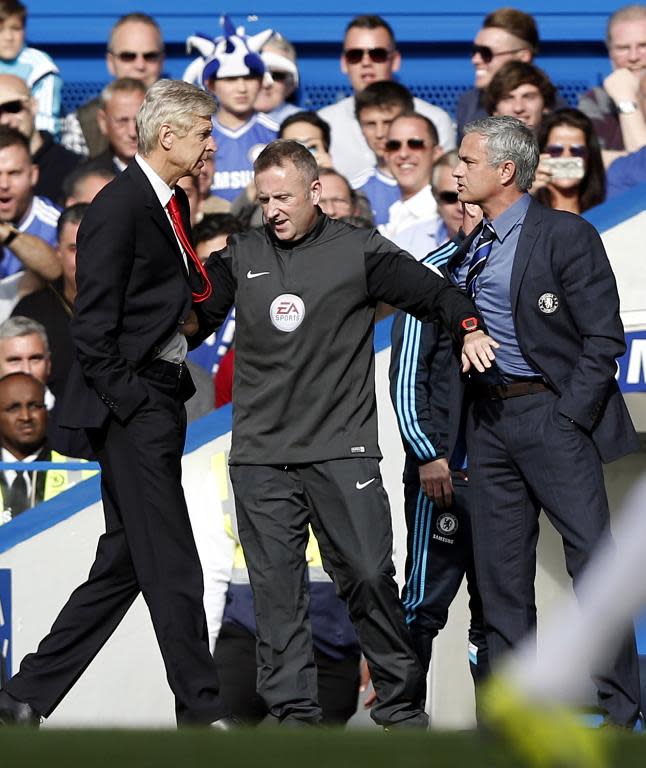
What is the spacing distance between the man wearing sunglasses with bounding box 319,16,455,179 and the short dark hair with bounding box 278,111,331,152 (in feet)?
1.61

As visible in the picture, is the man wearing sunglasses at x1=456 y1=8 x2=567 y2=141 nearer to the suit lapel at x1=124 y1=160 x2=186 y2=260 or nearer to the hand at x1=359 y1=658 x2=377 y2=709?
the hand at x1=359 y1=658 x2=377 y2=709

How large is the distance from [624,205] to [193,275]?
1.87 m

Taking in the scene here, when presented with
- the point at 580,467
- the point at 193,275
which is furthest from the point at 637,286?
the point at 193,275

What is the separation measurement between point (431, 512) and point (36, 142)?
4237mm

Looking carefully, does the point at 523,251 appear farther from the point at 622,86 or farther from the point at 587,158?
the point at 622,86

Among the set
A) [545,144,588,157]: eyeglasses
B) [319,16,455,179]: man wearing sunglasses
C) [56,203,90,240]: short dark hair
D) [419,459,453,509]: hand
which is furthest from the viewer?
[319,16,455,179]: man wearing sunglasses

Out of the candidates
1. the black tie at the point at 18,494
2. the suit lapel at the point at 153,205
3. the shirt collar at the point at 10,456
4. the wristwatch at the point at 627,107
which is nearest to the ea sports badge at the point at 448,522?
the suit lapel at the point at 153,205

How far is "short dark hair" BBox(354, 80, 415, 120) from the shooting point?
344 inches

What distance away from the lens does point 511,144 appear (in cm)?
527

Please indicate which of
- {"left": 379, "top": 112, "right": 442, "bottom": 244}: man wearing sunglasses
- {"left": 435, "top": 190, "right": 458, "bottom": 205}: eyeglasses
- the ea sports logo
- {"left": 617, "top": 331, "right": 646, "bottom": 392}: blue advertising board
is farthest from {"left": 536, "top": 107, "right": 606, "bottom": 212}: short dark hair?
the ea sports logo

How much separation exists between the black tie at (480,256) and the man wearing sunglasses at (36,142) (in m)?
4.02

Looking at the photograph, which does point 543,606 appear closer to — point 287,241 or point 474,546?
point 474,546

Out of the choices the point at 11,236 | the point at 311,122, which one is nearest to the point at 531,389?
the point at 311,122

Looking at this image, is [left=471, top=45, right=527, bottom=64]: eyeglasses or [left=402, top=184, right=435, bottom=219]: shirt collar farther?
[left=471, top=45, right=527, bottom=64]: eyeglasses
